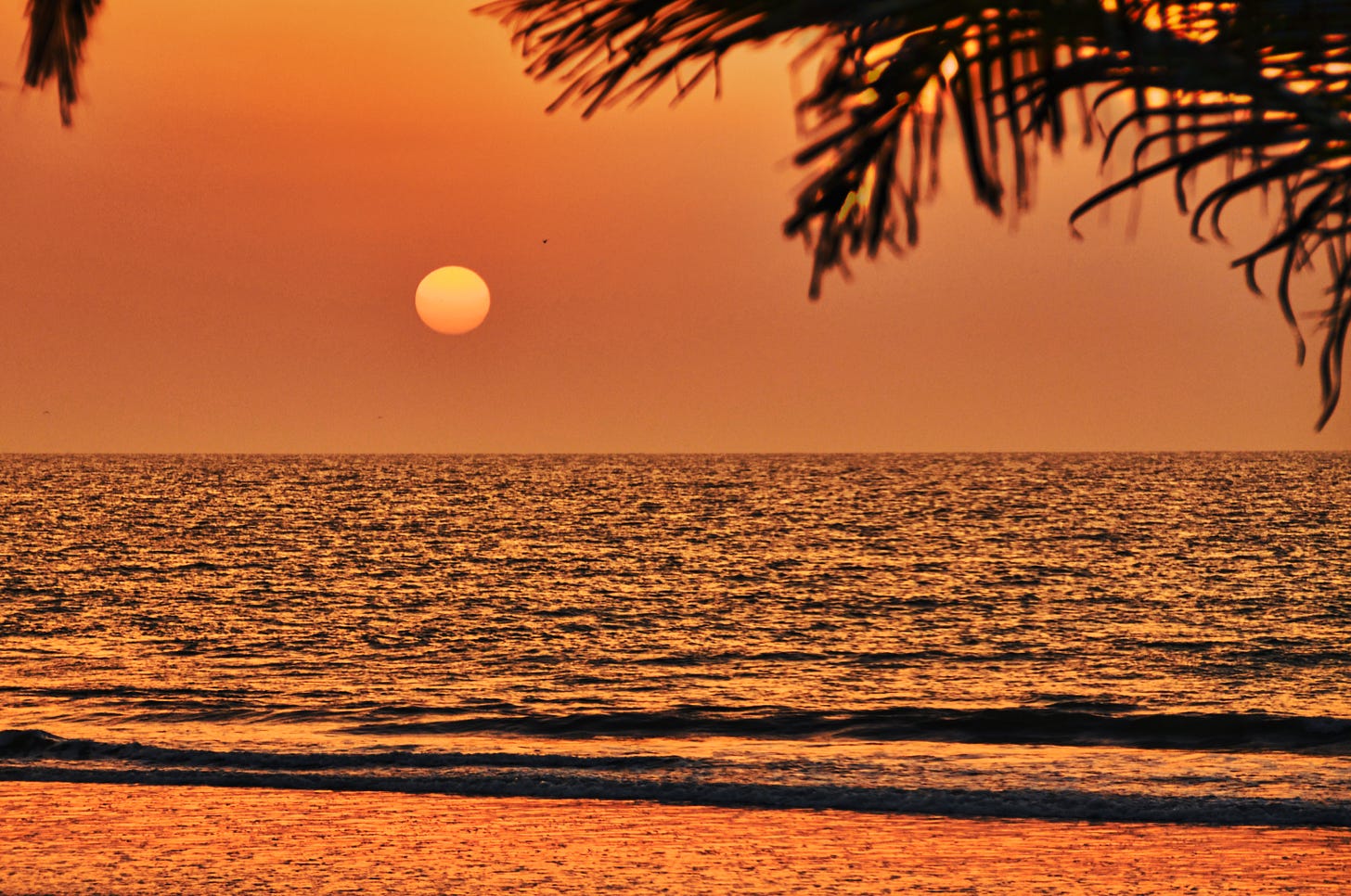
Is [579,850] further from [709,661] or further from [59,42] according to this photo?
[709,661]

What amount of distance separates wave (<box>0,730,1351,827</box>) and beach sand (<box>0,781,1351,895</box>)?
17.8 inches

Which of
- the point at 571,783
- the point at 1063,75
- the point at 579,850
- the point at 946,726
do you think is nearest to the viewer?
the point at 1063,75

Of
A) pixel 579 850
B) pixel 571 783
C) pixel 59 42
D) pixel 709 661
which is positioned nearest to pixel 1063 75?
pixel 59 42

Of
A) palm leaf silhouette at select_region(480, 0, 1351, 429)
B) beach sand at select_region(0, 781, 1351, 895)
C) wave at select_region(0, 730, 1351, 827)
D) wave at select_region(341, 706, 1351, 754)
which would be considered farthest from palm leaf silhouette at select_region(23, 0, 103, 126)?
wave at select_region(341, 706, 1351, 754)

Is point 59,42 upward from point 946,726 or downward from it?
upward

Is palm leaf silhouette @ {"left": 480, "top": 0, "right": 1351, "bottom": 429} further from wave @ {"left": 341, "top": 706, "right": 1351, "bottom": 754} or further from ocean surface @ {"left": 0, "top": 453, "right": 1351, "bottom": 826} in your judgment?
wave @ {"left": 341, "top": 706, "right": 1351, "bottom": 754}

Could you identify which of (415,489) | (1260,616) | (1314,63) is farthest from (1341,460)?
(1314,63)

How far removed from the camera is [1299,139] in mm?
1967

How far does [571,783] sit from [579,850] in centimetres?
330

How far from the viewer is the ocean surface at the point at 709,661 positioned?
15.9 meters

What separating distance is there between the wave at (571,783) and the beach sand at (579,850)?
451 millimetres

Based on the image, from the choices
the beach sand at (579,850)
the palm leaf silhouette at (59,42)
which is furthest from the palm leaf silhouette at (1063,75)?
the beach sand at (579,850)

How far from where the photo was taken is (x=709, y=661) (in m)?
30.5

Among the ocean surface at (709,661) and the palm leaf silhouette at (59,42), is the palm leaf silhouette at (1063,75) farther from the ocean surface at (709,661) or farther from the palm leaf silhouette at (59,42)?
the ocean surface at (709,661)
